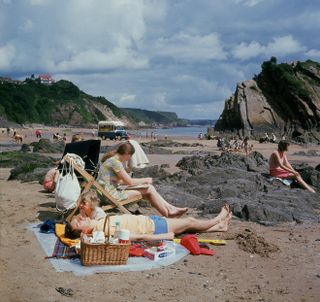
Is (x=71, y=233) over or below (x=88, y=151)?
below

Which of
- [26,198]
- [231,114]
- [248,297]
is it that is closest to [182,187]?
[26,198]

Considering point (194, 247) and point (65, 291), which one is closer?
point (65, 291)

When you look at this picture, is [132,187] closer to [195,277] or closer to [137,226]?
[137,226]

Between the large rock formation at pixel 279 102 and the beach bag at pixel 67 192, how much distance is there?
49.3 meters

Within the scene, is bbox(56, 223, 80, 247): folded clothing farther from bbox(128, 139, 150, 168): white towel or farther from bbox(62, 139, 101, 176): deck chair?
bbox(62, 139, 101, 176): deck chair

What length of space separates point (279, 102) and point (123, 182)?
56626 mm

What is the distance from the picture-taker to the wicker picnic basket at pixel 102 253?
17.5 ft

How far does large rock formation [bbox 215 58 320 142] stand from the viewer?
5766 centimetres

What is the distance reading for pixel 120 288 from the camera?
479 cm

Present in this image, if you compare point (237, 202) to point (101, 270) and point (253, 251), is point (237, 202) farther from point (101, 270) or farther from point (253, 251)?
point (101, 270)

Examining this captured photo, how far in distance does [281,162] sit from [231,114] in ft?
179

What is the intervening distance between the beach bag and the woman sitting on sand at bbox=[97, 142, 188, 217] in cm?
40

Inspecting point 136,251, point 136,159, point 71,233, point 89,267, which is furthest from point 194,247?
point 136,159

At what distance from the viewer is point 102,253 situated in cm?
537
